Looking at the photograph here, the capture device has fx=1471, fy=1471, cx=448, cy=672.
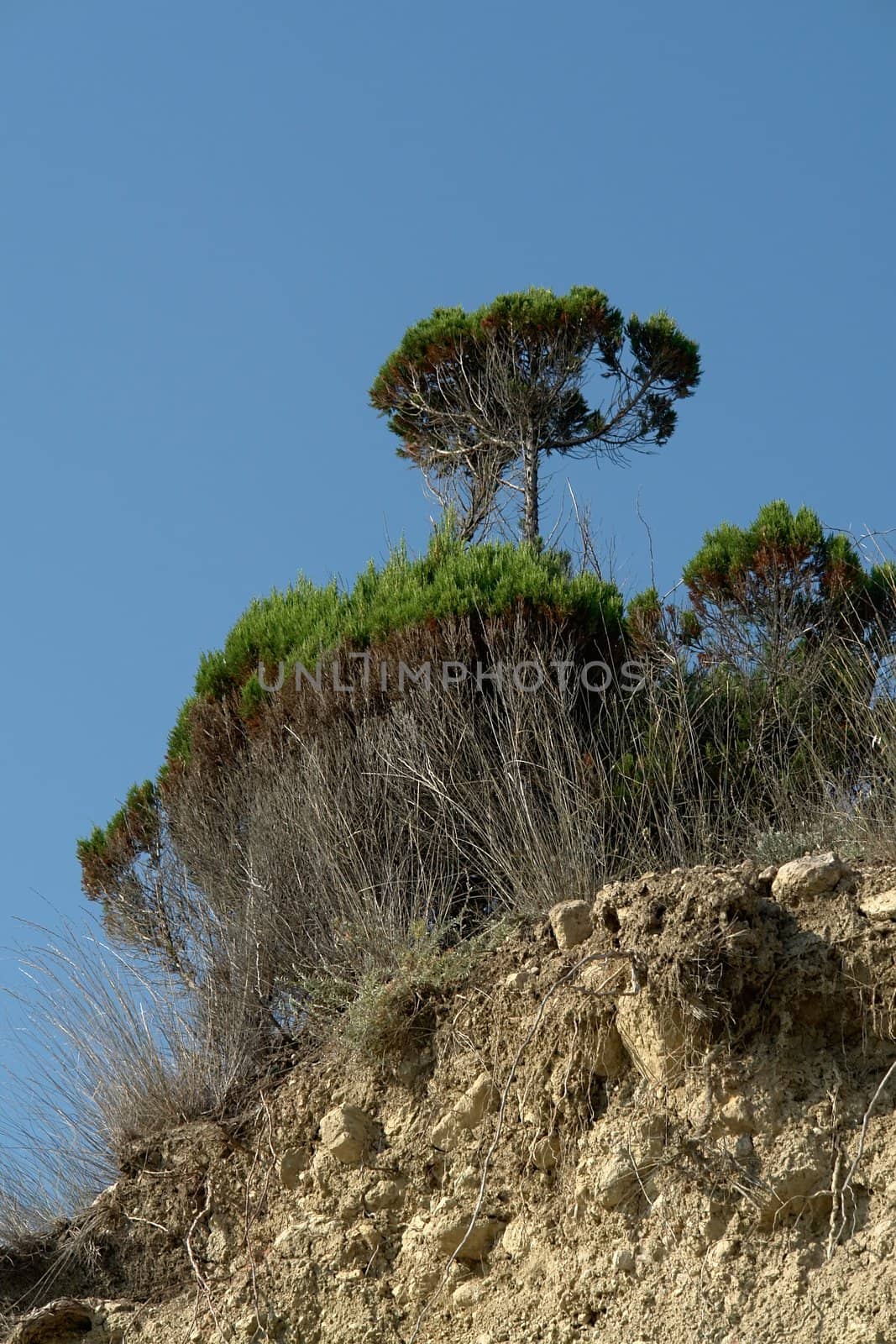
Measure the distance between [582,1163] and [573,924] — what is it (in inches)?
Result: 38.8

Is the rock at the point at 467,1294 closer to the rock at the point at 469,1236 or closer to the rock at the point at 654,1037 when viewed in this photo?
the rock at the point at 469,1236

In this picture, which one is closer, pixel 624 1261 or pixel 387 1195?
pixel 624 1261

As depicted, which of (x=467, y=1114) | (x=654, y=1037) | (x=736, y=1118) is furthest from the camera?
(x=467, y=1114)

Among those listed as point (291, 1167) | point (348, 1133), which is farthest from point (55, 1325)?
point (348, 1133)

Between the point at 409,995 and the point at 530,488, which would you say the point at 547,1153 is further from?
the point at 530,488

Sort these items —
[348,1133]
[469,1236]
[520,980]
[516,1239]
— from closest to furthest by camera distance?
[516,1239], [469,1236], [520,980], [348,1133]

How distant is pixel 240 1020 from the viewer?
7.27 meters

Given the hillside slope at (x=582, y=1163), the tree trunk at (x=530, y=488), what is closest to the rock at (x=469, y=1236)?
the hillside slope at (x=582, y=1163)

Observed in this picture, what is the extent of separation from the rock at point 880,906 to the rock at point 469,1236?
6.31ft

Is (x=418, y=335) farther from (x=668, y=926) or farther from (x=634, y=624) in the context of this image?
(x=668, y=926)

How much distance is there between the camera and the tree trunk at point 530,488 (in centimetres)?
1251

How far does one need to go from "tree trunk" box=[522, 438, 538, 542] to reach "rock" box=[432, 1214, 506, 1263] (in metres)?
7.24

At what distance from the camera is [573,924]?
20.4 feet

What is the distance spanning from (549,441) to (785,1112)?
29.4 ft
